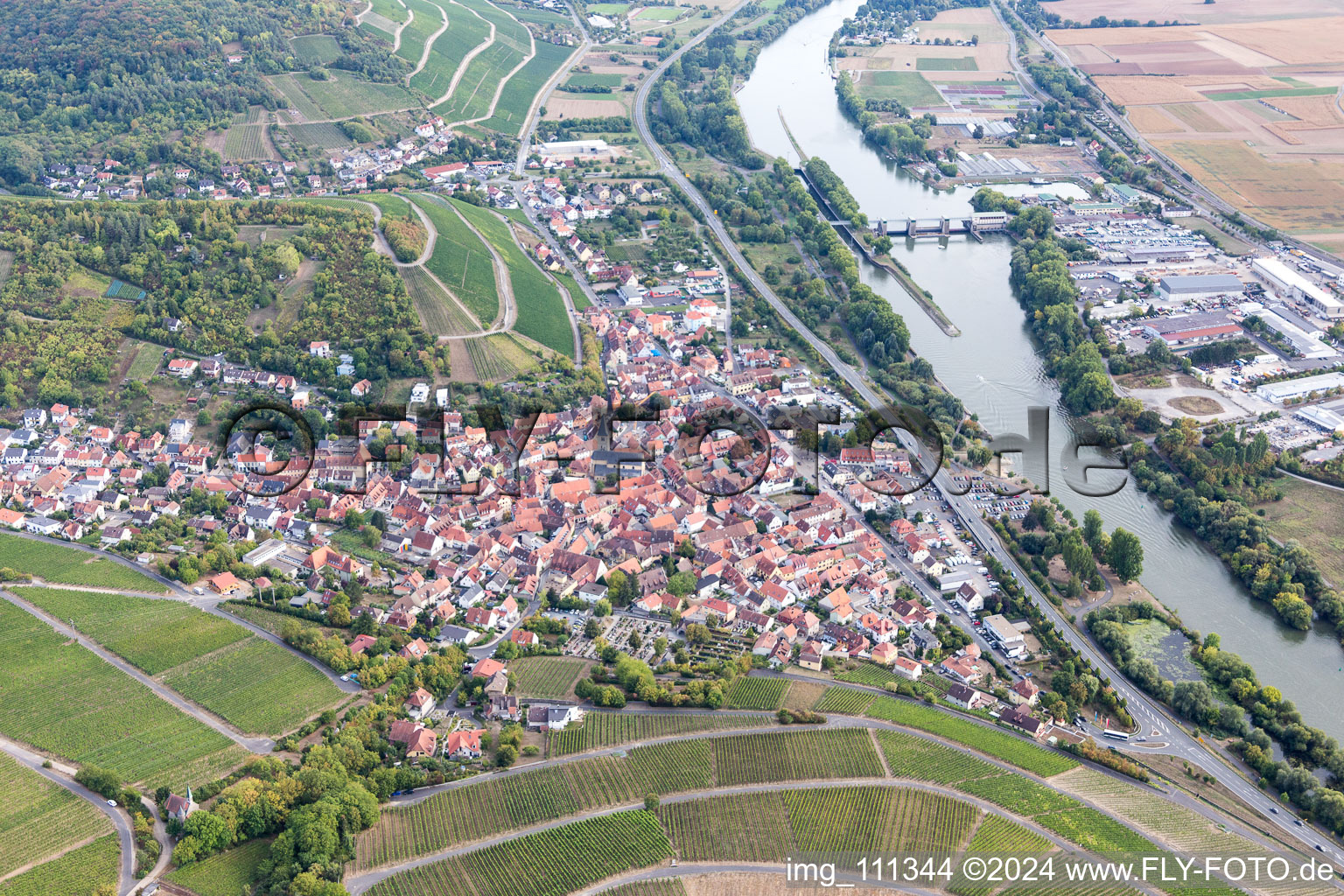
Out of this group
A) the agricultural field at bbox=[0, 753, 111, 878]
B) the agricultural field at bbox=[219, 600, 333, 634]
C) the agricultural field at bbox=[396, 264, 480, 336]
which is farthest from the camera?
the agricultural field at bbox=[396, 264, 480, 336]

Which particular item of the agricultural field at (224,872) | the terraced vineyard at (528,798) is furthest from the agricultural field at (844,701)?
the agricultural field at (224,872)

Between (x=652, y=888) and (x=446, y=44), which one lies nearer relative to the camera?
(x=652, y=888)

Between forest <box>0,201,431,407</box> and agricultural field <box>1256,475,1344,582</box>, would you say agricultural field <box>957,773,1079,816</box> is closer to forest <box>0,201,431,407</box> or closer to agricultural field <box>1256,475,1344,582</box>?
agricultural field <box>1256,475,1344,582</box>

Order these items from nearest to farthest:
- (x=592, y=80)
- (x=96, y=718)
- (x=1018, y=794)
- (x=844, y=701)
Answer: (x=1018, y=794)
(x=96, y=718)
(x=844, y=701)
(x=592, y=80)

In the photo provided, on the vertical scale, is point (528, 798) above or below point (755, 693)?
above

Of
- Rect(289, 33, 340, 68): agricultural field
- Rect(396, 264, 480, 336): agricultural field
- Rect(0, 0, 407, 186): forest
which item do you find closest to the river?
Rect(396, 264, 480, 336): agricultural field

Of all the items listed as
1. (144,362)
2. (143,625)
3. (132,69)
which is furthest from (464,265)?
(132,69)

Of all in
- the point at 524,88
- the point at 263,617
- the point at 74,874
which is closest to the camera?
the point at 74,874

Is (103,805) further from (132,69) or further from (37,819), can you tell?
(132,69)
